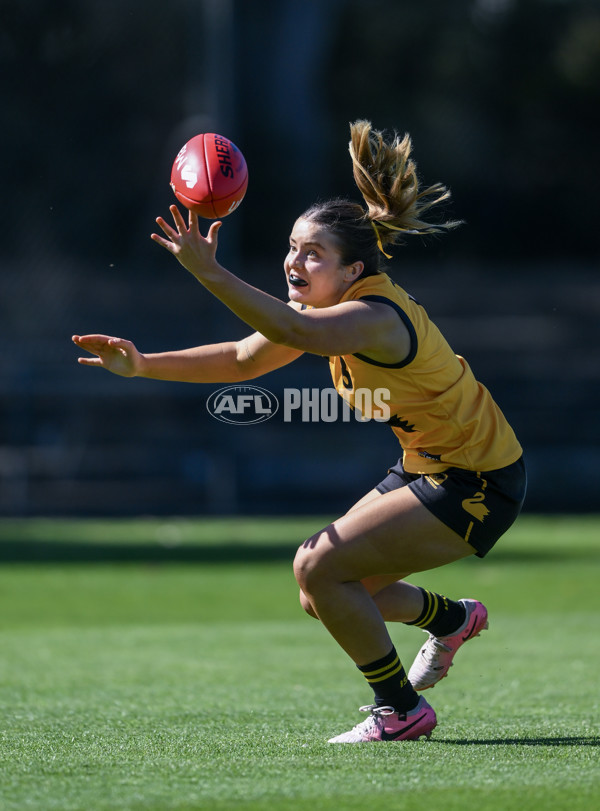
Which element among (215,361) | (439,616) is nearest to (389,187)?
(215,361)

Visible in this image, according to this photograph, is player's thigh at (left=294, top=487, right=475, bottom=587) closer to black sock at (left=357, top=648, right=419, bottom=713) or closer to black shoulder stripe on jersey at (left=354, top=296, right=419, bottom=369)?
black sock at (left=357, top=648, right=419, bottom=713)

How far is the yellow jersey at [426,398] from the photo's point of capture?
14.4 ft

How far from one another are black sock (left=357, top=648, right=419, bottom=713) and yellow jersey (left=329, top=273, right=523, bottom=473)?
2.33 ft

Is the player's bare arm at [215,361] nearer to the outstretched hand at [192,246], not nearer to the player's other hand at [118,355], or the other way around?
the player's other hand at [118,355]

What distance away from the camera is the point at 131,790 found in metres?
3.58

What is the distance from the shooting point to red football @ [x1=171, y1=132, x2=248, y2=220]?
4566 mm

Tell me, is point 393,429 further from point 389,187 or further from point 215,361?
point 389,187

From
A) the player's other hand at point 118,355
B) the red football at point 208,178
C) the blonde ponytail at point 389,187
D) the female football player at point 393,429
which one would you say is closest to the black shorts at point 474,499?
the female football player at point 393,429

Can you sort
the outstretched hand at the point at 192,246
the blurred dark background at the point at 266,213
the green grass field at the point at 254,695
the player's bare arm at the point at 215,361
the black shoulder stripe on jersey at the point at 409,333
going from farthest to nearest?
the blurred dark background at the point at 266,213 → the player's bare arm at the point at 215,361 → the black shoulder stripe on jersey at the point at 409,333 → the outstretched hand at the point at 192,246 → the green grass field at the point at 254,695

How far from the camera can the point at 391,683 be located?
4.53 meters

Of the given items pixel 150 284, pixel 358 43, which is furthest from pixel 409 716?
pixel 358 43

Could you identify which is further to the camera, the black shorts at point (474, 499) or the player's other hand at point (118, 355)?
the player's other hand at point (118, 355)

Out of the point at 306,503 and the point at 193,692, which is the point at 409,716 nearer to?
the point at 193,692

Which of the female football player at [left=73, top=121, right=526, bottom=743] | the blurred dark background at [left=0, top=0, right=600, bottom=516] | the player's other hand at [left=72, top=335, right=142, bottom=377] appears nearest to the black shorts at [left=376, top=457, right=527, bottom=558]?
the female football player at [left=73, top=121, right=526, bottom=743]
